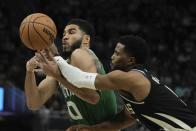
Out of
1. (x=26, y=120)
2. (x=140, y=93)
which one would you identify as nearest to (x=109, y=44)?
(x=26, y=120)

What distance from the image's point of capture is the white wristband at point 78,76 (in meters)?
4.24

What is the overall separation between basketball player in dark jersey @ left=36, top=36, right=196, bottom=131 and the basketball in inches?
12.7

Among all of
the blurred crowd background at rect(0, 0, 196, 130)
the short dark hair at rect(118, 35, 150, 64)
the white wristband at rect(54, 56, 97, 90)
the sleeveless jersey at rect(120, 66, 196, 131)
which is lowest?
the blurred crowd background at rect(0, 0, 196, 130)

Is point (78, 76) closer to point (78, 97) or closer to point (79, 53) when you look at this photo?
point (79, 53)

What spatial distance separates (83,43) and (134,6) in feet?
35.3

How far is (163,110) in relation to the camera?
4.22 m

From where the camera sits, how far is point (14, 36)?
14375 mm

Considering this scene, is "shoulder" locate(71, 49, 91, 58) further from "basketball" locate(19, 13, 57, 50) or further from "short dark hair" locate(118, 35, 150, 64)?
"short dark hair" locate(118, 35, 150, 64)

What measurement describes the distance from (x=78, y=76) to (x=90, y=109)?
0.79 meters

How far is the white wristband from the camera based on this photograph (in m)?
4.24

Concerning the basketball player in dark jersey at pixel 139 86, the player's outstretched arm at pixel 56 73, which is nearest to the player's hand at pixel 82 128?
the player's outstretched arm at pixel 56 73

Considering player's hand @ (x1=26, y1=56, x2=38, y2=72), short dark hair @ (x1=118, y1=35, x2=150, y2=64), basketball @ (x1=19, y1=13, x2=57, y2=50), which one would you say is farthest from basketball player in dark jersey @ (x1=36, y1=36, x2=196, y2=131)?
player's hand @ (x1=26, y1=56, x2=38, y2=72)

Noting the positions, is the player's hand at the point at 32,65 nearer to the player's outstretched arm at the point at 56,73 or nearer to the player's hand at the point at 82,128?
the player's outstretched arm at the point at 56,73

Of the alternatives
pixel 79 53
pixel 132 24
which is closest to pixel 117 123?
pixel 79 53
